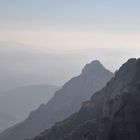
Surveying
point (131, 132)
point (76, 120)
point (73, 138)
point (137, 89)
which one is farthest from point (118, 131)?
point (76, 120)

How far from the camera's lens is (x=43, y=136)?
7672 inches

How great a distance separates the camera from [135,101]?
447ft

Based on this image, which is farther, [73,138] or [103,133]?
[73,138]

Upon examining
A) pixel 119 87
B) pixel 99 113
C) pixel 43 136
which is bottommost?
pixel 43 136

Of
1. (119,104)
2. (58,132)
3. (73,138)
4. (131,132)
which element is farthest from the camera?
(58,132)

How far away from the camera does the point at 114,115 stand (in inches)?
5359

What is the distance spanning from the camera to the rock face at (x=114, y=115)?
131 m

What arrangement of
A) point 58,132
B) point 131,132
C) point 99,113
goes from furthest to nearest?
point 58,132 < point 99,113 < point 131,132

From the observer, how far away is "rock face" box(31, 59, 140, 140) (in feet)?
429

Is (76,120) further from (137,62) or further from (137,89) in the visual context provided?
(137,89)

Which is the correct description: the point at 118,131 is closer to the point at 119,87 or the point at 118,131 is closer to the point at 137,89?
the point at 137,89

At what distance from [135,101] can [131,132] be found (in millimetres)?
10981

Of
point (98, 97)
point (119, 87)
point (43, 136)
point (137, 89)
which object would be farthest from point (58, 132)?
point (137, 89)

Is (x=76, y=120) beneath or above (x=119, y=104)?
beneath
